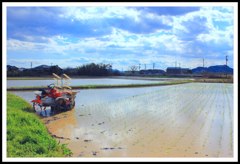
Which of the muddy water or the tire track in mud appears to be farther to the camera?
the tire track in mud

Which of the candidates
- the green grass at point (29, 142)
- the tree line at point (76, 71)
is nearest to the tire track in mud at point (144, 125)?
the green grass at point (29, 142)

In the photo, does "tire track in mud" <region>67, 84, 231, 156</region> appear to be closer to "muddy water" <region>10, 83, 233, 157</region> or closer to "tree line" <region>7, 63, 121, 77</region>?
"muddy water" <region>10, 83, 233, 157</region>

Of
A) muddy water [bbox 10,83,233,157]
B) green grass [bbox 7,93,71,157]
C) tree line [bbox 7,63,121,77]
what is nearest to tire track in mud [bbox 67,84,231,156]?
muddy water [bbox 10,83,233,157]

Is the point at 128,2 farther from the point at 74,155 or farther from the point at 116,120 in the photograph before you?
the point at 116,120

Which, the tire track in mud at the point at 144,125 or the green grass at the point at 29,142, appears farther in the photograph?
the tire track in mud at the point at 144,125

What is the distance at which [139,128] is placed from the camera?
30.5 ft

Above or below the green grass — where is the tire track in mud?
below

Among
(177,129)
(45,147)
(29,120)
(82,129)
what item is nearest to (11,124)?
(29,120)

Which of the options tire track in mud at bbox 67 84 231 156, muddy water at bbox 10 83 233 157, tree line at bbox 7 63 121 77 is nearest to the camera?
muddy water at bbox 10 83 233 157

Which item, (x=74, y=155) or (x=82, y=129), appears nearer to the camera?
(x=74, y=155)

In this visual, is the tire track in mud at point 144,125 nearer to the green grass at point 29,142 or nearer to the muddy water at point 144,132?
the muddy water at point 144,132

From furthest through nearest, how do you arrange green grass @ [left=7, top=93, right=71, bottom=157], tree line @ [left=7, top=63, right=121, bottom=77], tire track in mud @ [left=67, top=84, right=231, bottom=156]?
tree line @ [left=7, top=63, right=121, bottom=77] < tire track in mud @ [left=67, top=84, right=231, bottom=156] < green grass @ [left=7, top=93, right=71, bottom=157]

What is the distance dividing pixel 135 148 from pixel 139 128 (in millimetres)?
2290

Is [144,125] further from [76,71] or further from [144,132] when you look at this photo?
[76,71]
